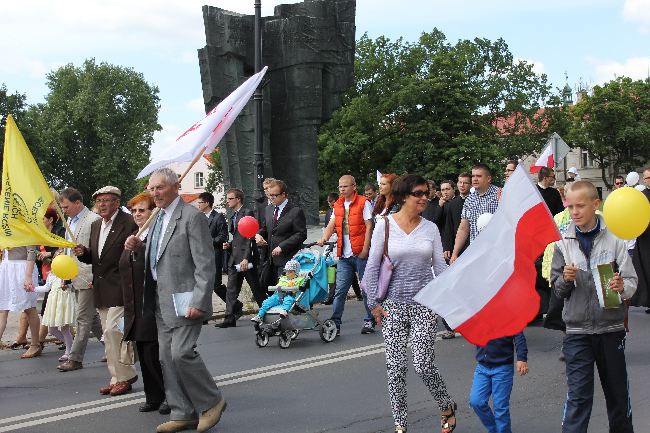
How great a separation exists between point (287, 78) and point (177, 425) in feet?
44.1

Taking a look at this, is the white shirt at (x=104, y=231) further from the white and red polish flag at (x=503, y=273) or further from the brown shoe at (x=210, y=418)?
the white and red polish flag at (x=503, y=273)

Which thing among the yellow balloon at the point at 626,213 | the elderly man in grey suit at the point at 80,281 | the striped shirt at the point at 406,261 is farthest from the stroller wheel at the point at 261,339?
the yellow balloon at the point at 626,213

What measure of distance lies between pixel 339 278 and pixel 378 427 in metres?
5.01

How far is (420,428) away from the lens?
21.3 ft

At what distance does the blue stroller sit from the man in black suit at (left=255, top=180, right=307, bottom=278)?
18.6 inches

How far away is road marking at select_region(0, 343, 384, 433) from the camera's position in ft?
23.4

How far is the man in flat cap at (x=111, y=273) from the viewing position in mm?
8016

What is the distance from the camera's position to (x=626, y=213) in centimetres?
487

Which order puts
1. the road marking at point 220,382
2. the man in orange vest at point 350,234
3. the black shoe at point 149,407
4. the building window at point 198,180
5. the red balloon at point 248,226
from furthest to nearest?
1. the building window at point 198,180
2. the red balloon at point 248,226
3. the man in orange vest at point 350,234
4. the black shoe at point 149,407
5. the road marking at point 220,382

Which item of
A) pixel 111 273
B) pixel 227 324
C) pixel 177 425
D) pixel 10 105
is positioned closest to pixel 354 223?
pixel 227 324

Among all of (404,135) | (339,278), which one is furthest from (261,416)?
(404,135)

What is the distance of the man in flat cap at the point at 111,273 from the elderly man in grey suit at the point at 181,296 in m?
1.46

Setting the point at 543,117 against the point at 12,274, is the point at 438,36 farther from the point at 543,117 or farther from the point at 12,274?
the point at 12,274

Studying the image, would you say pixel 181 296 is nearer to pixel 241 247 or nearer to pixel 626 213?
pixel 626 213
